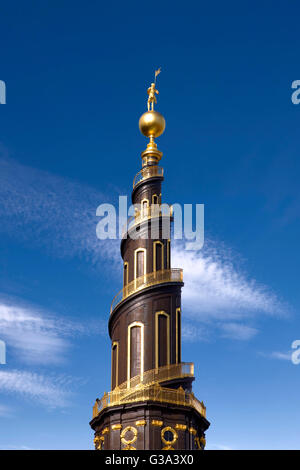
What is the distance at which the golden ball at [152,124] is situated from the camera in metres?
46.9

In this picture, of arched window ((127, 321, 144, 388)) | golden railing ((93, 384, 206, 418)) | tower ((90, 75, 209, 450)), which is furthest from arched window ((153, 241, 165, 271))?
golden railing ((93, 384, 206, 418))

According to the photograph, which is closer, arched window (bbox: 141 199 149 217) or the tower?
the tower

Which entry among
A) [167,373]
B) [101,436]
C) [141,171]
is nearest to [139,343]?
[167,373]

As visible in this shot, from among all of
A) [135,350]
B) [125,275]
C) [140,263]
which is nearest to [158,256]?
[140,263]

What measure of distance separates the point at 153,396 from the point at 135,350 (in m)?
4.07

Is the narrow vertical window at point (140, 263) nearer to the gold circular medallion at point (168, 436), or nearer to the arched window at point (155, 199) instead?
the arched window at point (155, 199)

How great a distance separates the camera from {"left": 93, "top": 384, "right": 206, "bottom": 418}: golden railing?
35.7 m

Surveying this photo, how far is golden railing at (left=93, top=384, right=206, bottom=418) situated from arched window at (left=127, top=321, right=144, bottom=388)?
4.25 feet

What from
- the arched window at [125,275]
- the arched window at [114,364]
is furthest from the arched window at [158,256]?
the arched window at [114,364]

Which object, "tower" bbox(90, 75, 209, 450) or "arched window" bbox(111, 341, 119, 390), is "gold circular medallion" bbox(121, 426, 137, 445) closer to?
"tower" bbox(90, 75, 209, 450)

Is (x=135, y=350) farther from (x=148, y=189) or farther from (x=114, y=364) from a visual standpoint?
(x=148, y=189)

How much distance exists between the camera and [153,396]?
3569 centimetres

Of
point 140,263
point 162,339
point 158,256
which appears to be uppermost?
point 158,256
